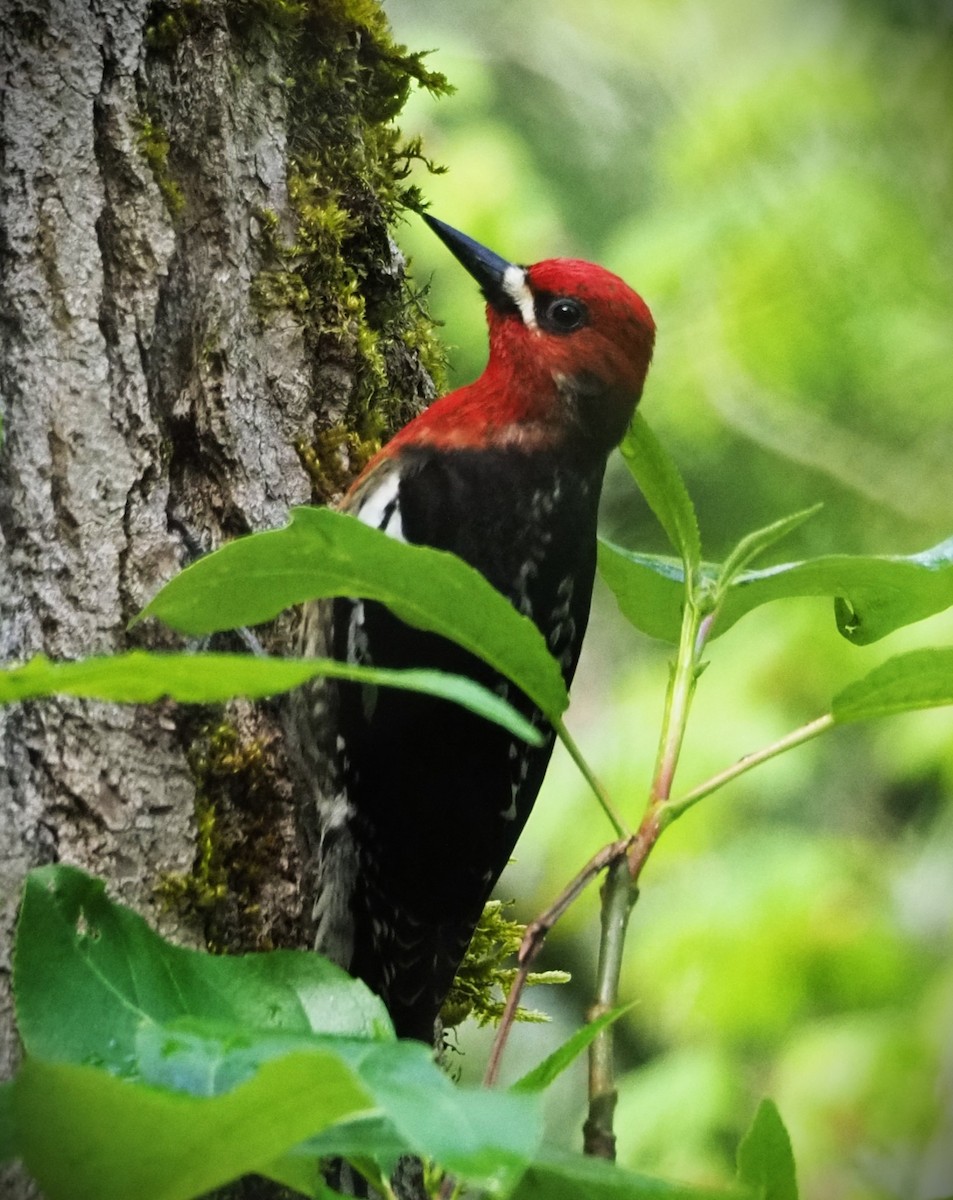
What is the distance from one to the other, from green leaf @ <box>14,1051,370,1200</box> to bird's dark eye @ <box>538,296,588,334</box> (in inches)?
63.2

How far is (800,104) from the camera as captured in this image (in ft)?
14.9

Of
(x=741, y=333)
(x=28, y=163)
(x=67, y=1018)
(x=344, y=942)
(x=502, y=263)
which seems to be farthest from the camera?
(x=741, y=333)

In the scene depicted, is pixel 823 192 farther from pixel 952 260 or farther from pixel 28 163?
pixel 28 163

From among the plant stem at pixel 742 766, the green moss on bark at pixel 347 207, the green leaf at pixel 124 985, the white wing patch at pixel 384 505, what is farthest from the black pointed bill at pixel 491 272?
the green leaf at pixel 124 985

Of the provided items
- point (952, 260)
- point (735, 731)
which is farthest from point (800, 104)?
point (735, 731)

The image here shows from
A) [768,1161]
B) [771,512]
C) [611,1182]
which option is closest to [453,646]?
[768,1161]

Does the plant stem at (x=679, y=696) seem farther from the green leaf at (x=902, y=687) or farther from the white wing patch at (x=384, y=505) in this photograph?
the white wing patch at (x=384, y=505)

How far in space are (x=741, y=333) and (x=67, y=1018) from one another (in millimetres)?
3760

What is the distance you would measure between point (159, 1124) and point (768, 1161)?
1.44 ft

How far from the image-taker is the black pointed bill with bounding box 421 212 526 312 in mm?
2068

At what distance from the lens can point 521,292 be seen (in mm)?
2080

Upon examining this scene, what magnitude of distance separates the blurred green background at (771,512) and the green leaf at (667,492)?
2622 mm

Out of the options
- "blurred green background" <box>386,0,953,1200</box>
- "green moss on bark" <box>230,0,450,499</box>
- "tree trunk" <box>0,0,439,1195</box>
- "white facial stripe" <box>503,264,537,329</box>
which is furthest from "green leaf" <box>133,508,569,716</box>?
"blurred green background" <box>386,0,953,1200</box>

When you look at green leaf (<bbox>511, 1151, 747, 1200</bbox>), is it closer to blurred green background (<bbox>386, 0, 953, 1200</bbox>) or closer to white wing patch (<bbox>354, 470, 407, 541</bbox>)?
white wing patch (<bbox>354, 470, 407, 541</bbox>)
